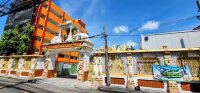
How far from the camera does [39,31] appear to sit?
3506cm

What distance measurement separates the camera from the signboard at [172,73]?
1087 cm

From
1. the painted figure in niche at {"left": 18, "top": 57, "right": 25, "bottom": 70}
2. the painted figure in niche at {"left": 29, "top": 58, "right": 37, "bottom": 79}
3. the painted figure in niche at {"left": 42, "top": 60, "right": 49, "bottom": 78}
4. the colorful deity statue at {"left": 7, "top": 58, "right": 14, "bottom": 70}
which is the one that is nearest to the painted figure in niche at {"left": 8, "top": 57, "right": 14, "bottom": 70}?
the colorful deity statue at {"left": 7, "top": 58, "right": 14, "bottom": 70}

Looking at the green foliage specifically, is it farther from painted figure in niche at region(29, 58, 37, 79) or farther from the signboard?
the signboard

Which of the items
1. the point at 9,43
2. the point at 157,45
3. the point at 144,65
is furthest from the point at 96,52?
the point at 9,43

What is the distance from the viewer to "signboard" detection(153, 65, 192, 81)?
1087 cm

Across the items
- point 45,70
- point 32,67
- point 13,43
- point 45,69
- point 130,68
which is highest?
point 13,43

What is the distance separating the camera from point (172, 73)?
1121cm

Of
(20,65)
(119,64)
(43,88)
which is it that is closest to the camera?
(43,88)

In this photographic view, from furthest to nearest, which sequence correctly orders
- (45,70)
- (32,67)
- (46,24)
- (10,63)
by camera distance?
(46,24), (10,63), (45,70), (32,67)

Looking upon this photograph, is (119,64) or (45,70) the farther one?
(45,70)

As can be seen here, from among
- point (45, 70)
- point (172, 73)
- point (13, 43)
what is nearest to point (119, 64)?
point (172, 73)

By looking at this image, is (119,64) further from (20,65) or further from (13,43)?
(13,43)

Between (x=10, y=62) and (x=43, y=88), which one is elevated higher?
(x=10, y=62)

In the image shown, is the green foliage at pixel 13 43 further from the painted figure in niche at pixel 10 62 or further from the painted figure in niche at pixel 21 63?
the painted figure in niche at pixel 21 63
